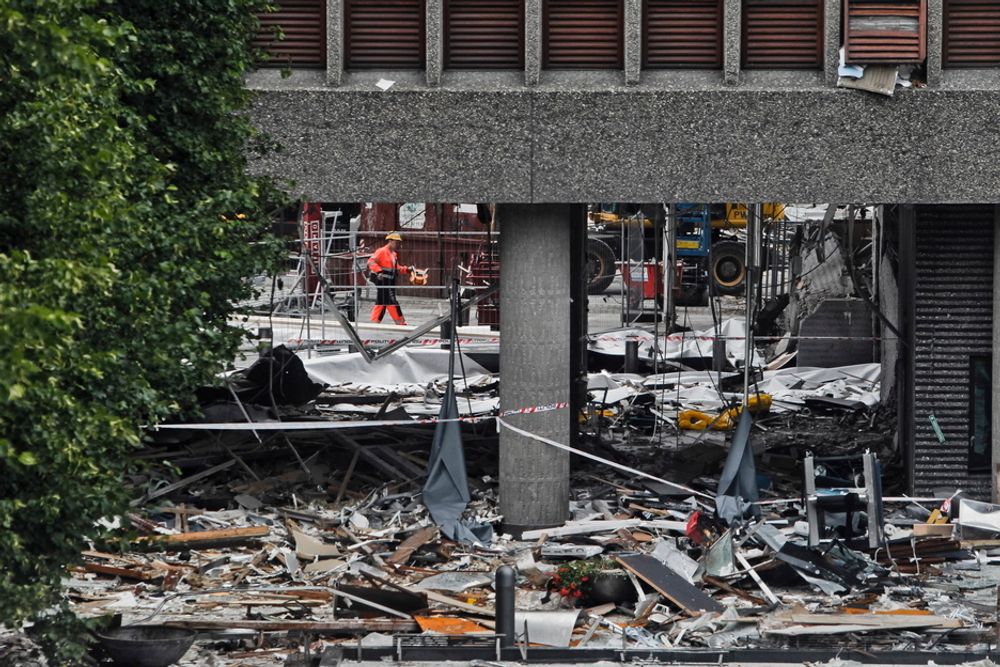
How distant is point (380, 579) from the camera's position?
50.4 feet

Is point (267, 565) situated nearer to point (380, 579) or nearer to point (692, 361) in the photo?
point (380, 579)

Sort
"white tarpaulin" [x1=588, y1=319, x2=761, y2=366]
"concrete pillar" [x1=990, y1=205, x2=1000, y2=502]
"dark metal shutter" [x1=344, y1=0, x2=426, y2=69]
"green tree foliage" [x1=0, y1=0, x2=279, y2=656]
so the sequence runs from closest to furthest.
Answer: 1. "green tree foliage" [x1=0, y1=0, x2=279, y2=656]
2. "dark metal shutter" [x1=344, y1=0, x2=426, y2=69]
3. "concrete pillar" [x1=990, y1=205, x2=1000, y2=502]
4. "white tarpaulin" [x1=588, y1=319, x2=761, y2=366]

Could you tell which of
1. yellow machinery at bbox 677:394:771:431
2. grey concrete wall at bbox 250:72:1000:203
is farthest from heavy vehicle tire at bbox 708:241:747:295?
grey concrete wall at bbox 250:72:1000:203

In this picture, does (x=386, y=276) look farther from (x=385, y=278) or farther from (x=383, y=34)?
(x=383, y=34)

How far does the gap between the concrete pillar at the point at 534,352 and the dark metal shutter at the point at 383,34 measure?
1.86 m

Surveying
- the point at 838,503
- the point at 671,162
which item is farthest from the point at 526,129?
the point at 838,503

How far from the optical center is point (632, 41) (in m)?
17.2

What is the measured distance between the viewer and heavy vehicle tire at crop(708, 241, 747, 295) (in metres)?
→ 38.8

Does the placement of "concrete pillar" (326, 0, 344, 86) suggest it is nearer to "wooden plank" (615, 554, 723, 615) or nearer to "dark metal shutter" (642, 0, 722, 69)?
"dark metal shutter" (642, 0, 722, 69)

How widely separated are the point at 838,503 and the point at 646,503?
3188 millimetres

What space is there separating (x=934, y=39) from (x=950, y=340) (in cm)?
341

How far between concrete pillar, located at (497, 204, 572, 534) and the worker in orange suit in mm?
12561

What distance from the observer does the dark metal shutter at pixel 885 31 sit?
17.1 metres

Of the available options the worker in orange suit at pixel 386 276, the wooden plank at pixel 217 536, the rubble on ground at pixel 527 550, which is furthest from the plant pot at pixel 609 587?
the worker in orange suit at pixel 386 276
